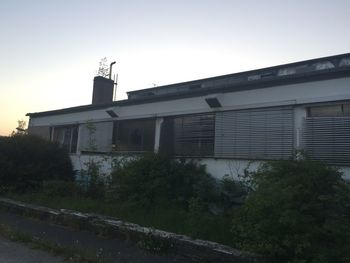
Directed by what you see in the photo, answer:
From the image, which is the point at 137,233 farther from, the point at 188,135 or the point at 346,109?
the point at 346,109

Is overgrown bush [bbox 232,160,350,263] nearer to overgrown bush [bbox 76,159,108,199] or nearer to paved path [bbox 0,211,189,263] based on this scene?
paved path [bbox 0,211,189,263]

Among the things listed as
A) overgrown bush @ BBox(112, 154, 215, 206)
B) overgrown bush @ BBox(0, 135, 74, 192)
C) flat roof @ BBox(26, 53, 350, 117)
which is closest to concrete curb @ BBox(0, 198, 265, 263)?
overgrown bush @ BBox(112, 154, 215, 206)

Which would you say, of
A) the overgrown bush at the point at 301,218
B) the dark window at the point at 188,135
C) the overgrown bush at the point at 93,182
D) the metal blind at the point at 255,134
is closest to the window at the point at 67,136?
the overgrown bush at the point at 93,182

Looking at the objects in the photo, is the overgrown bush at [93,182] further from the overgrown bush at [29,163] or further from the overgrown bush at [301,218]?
the overgrown bush at [301,218]

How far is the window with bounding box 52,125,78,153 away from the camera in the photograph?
18.8 m

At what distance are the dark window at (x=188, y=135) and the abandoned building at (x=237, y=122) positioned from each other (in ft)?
0.10

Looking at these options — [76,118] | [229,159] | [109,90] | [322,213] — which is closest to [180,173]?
[229,159]

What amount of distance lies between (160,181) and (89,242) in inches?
124

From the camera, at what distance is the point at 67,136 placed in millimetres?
19375

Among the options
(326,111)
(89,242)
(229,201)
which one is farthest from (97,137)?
(326,111)

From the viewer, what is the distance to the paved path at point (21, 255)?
740 cm

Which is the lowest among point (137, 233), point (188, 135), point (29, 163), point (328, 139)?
point (137, 233)

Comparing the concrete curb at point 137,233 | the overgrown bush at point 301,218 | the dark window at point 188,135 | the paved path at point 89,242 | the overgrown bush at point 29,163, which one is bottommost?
the paved path at point 89,242

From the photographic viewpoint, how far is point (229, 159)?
12.1 m
